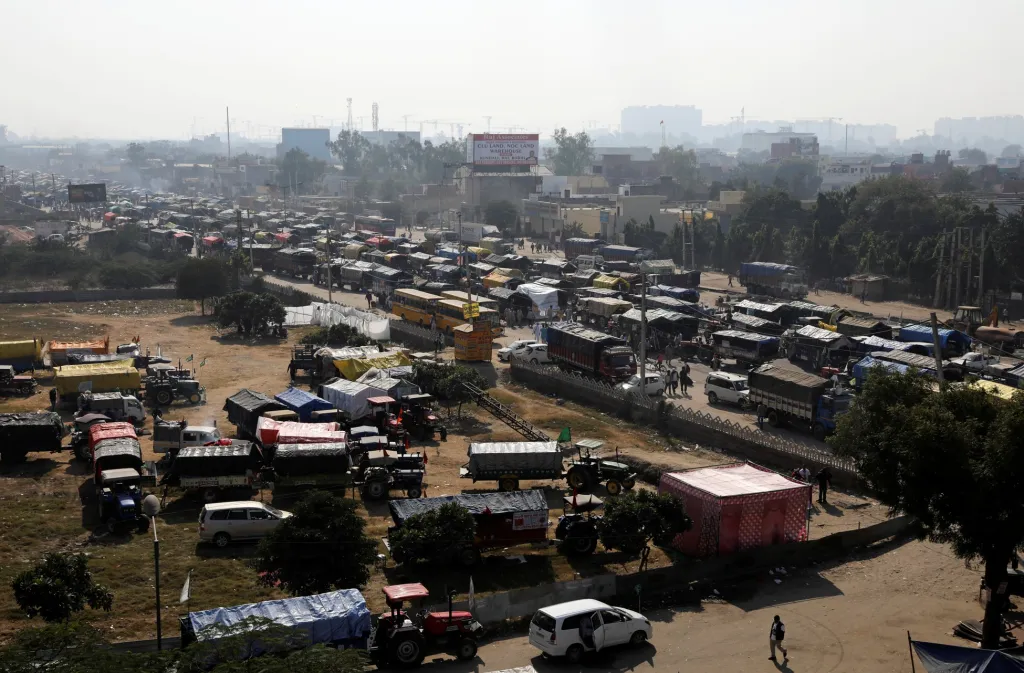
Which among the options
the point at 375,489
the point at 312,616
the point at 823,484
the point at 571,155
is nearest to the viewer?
the point at 312,616

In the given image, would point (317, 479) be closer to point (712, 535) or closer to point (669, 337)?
point (712, 535)

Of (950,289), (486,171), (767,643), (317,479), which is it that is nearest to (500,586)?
(767,643)

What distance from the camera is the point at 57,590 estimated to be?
1246 cm

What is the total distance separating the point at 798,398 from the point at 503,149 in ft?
242

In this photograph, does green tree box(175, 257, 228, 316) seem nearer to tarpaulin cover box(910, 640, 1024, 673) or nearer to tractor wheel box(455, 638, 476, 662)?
tractor wheel box(455, 638, 476, 662)

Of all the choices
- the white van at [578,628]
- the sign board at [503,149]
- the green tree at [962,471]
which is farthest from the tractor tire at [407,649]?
the sign board at [503,149]

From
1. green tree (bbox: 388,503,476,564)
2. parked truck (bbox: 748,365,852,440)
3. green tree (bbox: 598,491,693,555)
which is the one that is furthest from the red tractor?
parked truck (bbox: 748,365,852,440)

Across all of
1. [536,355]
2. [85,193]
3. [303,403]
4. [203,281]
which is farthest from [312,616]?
[85,193]

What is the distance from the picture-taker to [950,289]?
47219mm

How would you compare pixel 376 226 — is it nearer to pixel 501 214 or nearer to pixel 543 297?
pixel 501 214

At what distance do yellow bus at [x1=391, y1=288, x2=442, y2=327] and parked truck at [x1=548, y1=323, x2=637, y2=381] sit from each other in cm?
893

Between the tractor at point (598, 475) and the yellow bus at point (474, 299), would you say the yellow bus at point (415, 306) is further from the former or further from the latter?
the tractor at point (598, 475)

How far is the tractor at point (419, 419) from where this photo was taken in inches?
979

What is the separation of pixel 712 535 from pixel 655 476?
15.5 feet
